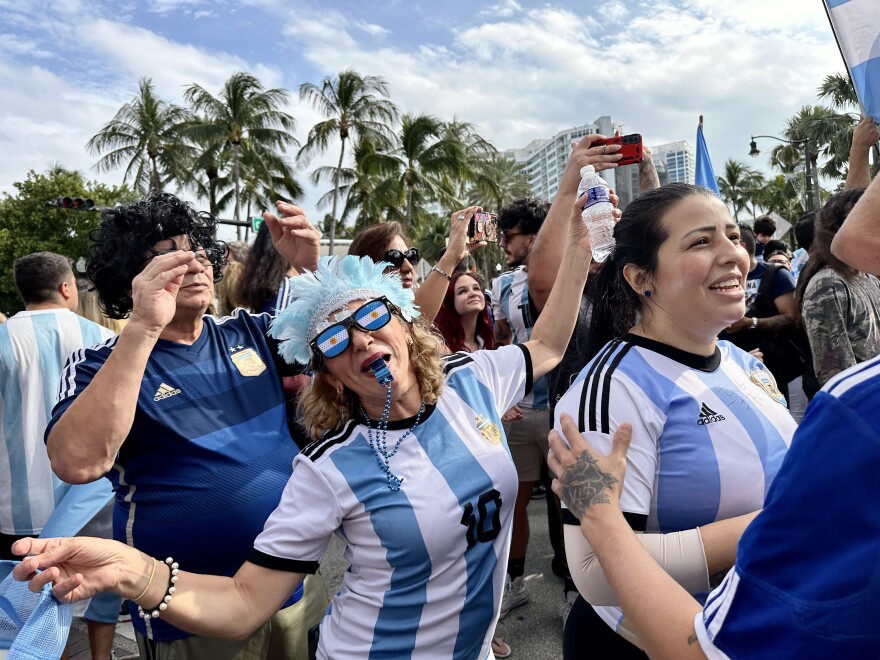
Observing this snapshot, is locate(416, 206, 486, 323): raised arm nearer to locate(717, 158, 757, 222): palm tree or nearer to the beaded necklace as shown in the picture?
the beaded necklace

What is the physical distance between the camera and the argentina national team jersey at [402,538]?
5.47 ft

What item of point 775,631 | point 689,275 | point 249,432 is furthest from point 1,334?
point 775,631

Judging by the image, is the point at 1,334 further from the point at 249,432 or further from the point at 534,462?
the point at 534,462

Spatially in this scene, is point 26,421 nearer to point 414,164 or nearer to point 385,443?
point 385,443

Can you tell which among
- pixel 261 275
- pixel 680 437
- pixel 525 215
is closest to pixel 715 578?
pixel 680 437

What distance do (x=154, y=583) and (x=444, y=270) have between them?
7.15 ft

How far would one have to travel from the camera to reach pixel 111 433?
1830 mm

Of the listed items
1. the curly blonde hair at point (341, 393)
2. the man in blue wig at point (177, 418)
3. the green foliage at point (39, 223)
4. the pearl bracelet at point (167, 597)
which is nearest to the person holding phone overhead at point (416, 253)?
the man in blue wig at point (177, 418)

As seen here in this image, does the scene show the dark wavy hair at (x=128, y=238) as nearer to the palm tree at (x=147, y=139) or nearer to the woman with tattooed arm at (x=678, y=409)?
the woman with tattooed arm at (x=678, y=409)

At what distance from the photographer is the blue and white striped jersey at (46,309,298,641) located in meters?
2.06

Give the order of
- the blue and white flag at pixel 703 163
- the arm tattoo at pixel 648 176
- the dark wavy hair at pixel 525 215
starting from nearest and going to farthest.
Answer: the arm tattoo at pixel 648 176
the dark wavy hair at pixel 525 215
the blue and white flag at pixel 703 163

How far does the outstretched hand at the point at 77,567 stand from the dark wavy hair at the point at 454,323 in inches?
120

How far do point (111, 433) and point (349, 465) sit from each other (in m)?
0.76

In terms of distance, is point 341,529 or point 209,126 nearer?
point 341,529
